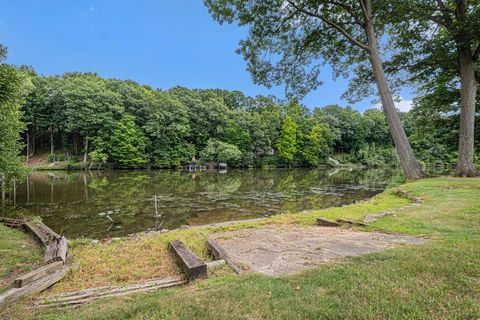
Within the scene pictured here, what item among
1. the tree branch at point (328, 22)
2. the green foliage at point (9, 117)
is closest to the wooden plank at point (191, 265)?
the green foliage at point (9, 117)

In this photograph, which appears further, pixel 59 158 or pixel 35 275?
pixel 59 158

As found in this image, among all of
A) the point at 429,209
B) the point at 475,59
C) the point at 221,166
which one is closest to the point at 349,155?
the point at 221,166

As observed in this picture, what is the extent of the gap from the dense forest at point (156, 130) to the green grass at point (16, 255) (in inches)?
918

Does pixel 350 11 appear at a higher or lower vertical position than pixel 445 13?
lower

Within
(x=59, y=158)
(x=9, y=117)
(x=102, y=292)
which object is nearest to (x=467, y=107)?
(x=102, y=292)

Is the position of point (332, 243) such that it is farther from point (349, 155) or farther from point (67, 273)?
point (349, 155)

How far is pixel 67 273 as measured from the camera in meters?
3.21

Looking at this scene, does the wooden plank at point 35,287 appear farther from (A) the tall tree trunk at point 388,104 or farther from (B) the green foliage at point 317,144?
(B) the green foliage at point 317,144

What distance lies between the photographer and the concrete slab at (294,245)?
3.08 metres

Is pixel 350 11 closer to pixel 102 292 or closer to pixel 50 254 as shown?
pixel 102 292

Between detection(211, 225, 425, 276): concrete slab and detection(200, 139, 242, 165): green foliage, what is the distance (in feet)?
88.0

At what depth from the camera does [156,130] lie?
3155 cm

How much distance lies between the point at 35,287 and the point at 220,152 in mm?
29333

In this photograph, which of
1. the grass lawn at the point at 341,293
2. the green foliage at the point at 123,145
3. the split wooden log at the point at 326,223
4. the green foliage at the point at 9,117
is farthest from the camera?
the green foliage at the point at 123,145
